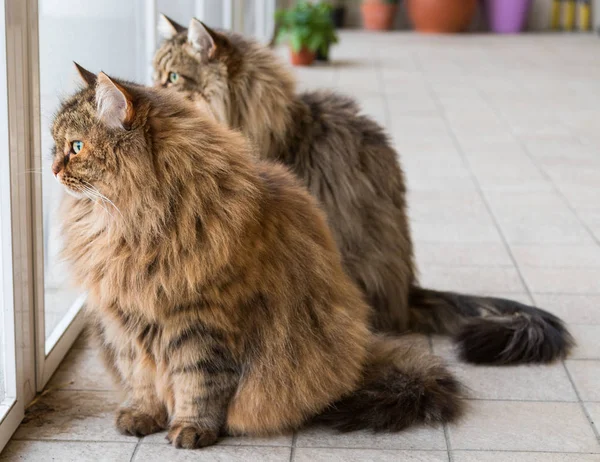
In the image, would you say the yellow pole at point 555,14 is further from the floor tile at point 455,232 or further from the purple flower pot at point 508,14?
the floor tile at point 455,232

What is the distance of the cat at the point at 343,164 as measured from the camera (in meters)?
2.55

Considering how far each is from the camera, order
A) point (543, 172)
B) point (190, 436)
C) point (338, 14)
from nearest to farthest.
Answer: point (190, 436)
point (543, 172)
point (338, 14)

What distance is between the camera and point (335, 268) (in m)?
2.15

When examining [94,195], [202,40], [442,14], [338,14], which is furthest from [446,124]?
[338,14]

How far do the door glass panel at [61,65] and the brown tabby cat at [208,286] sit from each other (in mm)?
198

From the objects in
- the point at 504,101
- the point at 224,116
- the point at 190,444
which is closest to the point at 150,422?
the point at 190,444

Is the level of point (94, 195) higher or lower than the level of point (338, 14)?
lower

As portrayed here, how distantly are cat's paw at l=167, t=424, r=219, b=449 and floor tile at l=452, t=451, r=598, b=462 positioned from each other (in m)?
0.59

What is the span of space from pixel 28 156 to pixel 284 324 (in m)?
0.74

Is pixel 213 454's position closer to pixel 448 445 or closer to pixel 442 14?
pixel 448 445

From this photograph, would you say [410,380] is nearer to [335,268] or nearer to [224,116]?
[335,268]

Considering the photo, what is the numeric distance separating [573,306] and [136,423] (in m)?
1.62

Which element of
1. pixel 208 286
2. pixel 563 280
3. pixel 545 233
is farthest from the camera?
pixel 545 233

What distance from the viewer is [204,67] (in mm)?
2572
